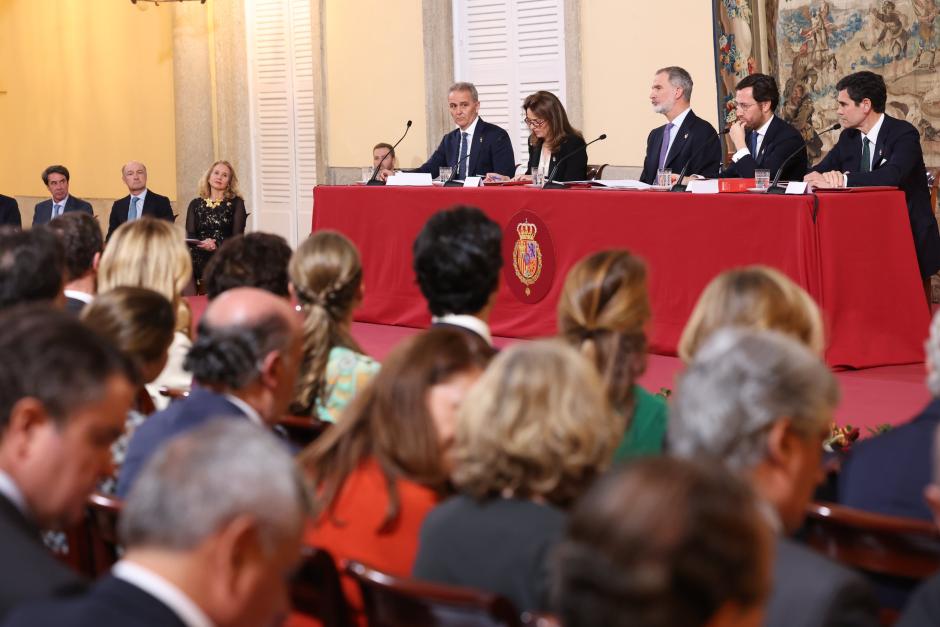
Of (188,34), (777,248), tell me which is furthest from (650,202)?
(188,34)

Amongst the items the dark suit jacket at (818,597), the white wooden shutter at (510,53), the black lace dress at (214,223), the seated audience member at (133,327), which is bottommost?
the dark suit jacket at (818,597)

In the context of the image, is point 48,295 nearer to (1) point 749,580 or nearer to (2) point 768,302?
(2) point 768,302

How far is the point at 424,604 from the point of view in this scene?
1993mm

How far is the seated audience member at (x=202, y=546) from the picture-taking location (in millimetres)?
1488

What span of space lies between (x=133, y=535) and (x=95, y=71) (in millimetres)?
14496

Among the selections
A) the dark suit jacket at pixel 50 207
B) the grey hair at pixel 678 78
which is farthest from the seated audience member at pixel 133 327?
the dark suit jacket at pixel 50 207

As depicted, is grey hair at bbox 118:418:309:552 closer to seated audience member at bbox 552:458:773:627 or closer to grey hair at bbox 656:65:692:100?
seated audience member at bbox 552:458:773:627

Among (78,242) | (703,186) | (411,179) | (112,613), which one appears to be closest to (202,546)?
(112,613)

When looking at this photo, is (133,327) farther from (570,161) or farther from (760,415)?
(570,161)

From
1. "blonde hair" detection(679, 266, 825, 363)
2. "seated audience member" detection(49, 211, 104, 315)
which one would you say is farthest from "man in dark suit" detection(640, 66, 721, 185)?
"blonde hair" detection(679, 266, 825, 363)

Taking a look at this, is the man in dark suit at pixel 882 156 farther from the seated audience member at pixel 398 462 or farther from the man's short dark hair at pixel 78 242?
the seated audience member at pixel 398 462

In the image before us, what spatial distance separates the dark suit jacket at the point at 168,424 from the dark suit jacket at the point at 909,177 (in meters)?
5.09

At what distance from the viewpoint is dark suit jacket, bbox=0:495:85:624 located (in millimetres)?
1785

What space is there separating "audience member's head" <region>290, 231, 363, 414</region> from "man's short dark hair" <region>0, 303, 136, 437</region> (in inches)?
69.4
